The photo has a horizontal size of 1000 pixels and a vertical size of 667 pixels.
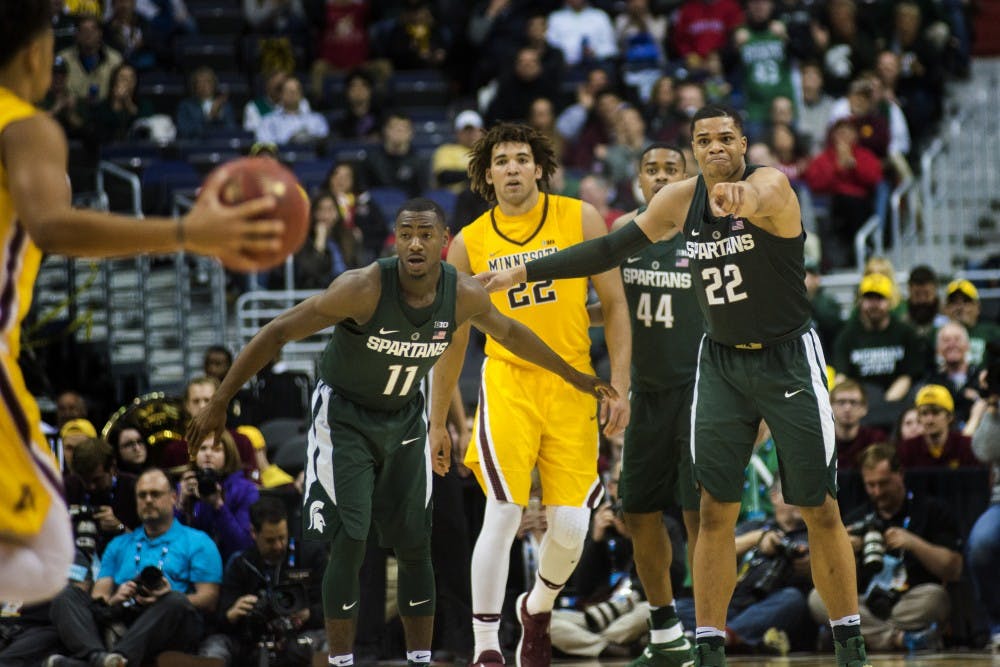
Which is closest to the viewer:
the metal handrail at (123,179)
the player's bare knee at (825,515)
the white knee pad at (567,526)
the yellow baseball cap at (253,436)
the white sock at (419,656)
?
the player's bare knee at (825,515)

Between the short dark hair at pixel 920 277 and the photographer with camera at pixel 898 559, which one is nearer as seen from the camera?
the photographer with camera at pixel 898 559

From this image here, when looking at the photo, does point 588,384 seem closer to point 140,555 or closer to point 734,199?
point 734,199

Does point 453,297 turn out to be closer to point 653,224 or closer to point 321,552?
point 653,224

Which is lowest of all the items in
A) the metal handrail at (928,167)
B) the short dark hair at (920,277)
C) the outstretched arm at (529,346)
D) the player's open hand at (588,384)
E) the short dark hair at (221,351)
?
the player's open hand at (588,384)

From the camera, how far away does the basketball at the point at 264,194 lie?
385cm

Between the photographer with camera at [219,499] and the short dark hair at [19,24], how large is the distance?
19.5ft

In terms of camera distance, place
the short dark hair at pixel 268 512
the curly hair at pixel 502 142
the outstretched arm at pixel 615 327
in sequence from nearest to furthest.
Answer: the outstretched arm at pixel 615 327, the curly hair at pixel 502 142, the short dark hair at pixel 268 512

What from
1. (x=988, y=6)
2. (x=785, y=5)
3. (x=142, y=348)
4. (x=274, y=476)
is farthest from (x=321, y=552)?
(x=988, y=6)

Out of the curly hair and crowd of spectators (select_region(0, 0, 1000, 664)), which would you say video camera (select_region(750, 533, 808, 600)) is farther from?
the curly hair

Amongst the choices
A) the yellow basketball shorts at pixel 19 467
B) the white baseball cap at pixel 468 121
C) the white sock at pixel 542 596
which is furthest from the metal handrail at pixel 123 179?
the yellow basketball shorts at pixel 19 467

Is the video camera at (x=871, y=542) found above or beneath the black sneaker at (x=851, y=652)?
above

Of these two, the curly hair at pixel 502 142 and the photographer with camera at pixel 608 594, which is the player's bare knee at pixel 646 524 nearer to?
the photographer with camera at pixel 608 594

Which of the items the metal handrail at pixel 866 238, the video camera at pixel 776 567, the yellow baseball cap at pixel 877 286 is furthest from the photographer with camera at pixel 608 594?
the metal handrail at pixel 866 238

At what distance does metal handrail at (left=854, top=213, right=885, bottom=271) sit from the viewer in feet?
45.3
